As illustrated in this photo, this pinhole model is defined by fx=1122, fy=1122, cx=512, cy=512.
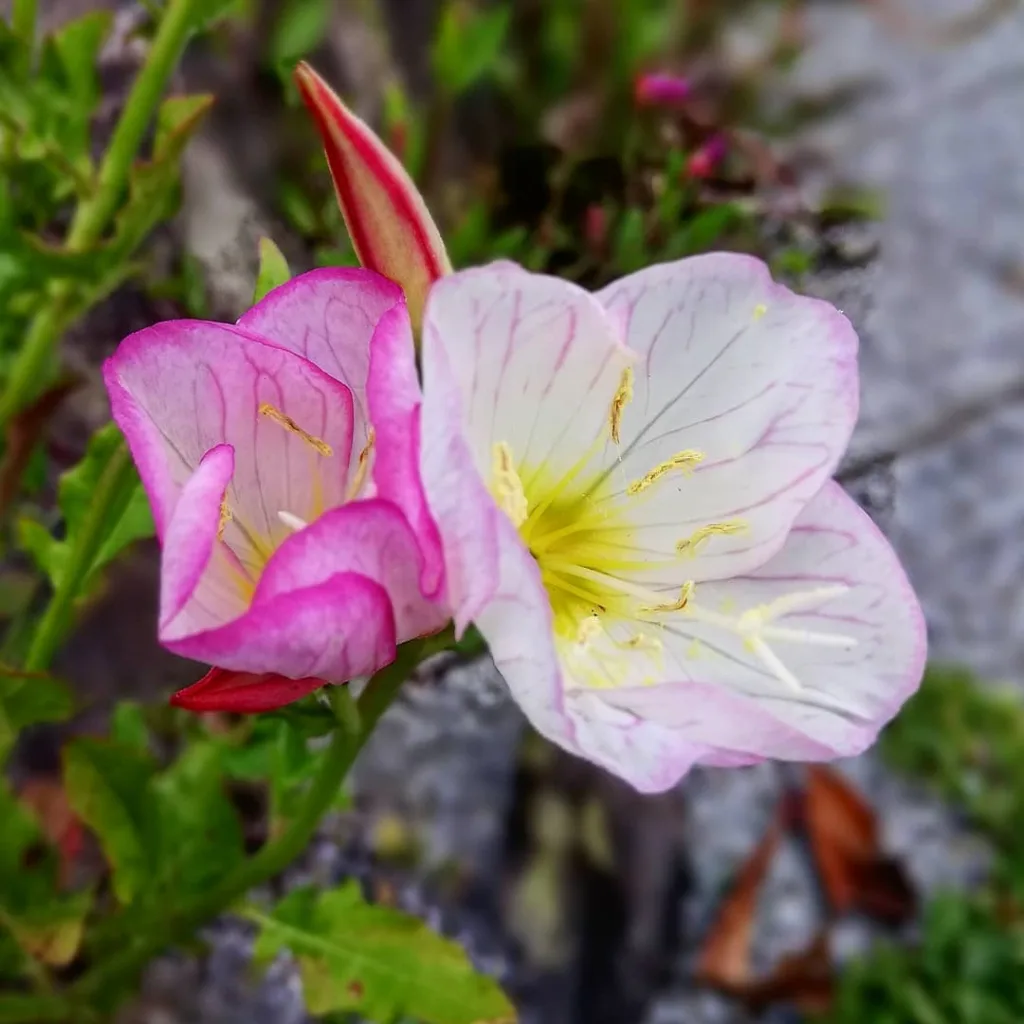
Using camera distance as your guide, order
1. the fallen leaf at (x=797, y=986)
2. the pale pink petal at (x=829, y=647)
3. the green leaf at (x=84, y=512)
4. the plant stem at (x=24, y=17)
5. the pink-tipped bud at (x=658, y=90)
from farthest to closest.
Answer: the fallen leaf at (x=797, y=986) → the pink-tipped bud at (x=658, y=90) → the plant stem at (x=24, y=17) → the green leaf at (x=84, y=512) → the pale pink petal at (x=829, y=647)

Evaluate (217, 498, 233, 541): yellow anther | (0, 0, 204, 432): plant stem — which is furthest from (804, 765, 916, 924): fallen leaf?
(217, 498, 233, 541): yellow anther

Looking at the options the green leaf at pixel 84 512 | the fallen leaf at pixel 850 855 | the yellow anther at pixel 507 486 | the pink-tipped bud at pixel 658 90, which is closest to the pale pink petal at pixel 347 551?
the yellow anther at pixel 507 486

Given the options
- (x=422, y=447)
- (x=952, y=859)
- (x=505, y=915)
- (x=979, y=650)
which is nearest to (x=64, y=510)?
(x=422, y=447)

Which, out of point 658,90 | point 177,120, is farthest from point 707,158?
point 177,120

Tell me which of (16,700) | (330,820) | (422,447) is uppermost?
(422,447)

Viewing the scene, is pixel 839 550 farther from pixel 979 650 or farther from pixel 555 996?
pixel 979 650

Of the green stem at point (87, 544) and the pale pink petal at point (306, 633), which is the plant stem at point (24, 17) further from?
the pale pink petal at point (306, 633)

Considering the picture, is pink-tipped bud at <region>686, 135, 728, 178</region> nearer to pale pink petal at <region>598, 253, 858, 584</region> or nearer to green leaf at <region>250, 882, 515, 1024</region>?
pale pink petal at <region>598, 253, 858, 584</region>

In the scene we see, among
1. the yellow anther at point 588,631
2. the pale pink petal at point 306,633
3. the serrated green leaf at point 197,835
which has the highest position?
the pale pink petal at point 306,633
